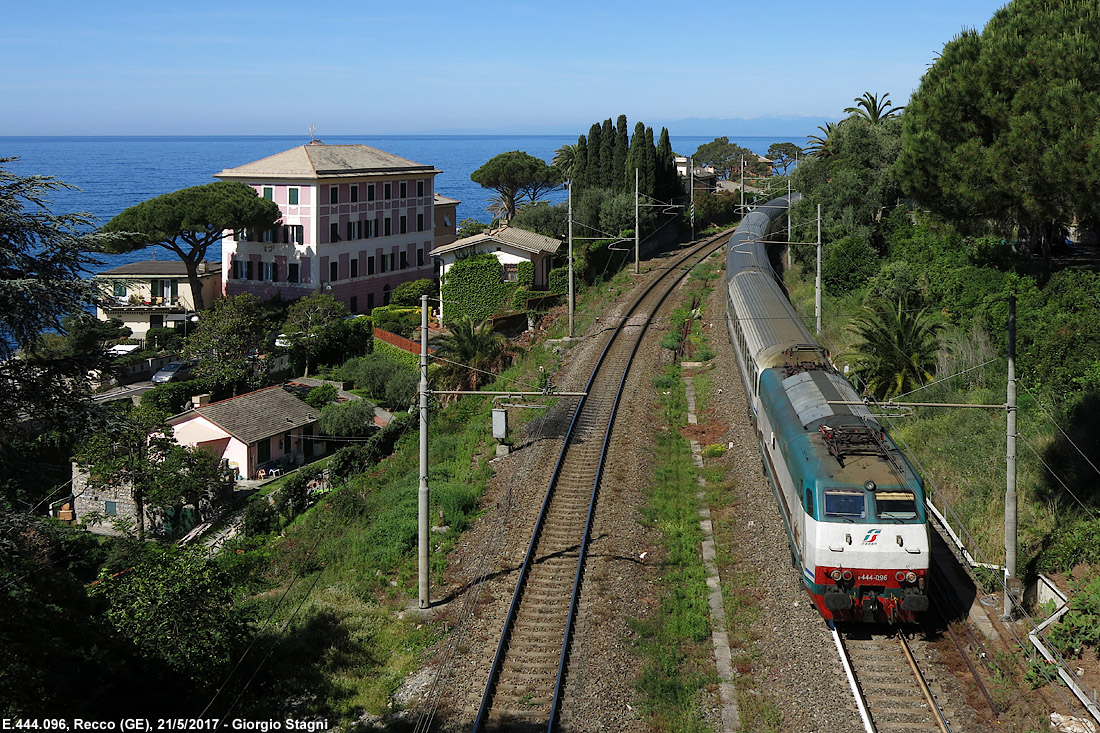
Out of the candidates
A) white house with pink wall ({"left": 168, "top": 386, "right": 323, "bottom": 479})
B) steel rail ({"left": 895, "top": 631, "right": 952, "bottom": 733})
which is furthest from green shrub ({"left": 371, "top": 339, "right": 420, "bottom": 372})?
steel rail ({"left": 895, "top": 631, "right": 952, "bottom": 733})

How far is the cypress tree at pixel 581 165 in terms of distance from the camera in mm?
69562

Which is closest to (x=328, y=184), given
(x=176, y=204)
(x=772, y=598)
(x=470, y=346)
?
(x=176, y=204)

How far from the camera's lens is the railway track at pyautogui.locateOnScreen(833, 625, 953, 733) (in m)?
13.3

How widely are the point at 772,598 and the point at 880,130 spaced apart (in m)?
39.9

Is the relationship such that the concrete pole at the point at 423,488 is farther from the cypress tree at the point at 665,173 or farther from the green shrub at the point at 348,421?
the cypress tree at the point at 665,173

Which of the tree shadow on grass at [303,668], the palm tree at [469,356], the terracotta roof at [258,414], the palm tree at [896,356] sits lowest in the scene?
the tree shadow on grass at [303,668]

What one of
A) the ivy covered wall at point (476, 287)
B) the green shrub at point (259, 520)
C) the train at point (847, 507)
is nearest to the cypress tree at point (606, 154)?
the ivy covered wall at point (476, 287)

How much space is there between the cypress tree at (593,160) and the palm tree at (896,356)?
141 ft

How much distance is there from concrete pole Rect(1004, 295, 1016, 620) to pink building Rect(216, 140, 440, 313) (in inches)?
1831

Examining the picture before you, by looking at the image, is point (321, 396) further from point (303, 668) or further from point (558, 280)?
point (303, 668)

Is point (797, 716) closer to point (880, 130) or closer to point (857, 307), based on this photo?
point (857, 307)

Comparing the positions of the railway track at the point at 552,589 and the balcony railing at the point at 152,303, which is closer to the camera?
the railway track at the point at 552,589

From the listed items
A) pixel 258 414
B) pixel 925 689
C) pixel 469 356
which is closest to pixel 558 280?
pixel 469 356

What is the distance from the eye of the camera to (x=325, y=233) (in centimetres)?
5975
